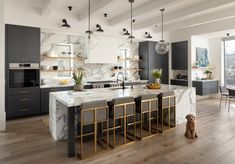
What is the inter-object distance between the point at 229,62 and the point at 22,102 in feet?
26.8

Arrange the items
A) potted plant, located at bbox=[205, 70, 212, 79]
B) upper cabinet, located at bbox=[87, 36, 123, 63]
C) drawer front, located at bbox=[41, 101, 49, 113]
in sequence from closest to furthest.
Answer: drawer front, located at bbox=[41, 101, 49, 113] < upper cabinet, located at bbox=[87, 36, 123, 63] < potted plant, located at bbox=[205, 70, 212, 79]

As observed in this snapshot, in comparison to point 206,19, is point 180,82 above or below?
below

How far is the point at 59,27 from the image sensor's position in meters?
5.45

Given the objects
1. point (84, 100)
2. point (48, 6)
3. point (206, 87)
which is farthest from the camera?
point (206, 87)

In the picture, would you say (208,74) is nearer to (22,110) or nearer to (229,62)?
(229,62)

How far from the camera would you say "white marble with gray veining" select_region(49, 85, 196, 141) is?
3.09 m

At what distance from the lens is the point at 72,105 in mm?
2719

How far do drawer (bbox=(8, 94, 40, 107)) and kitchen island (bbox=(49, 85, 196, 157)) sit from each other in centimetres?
153

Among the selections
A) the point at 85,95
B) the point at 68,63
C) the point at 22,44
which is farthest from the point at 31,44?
the point at 85,95

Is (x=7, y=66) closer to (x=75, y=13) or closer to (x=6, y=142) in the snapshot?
(x=6, y=142)

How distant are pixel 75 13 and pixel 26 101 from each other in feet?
10.0

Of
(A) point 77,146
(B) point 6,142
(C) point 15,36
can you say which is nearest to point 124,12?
(C) point 15,36

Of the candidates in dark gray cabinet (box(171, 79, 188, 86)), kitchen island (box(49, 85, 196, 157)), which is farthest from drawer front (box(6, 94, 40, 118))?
dark gray cabinet (box(171, 79, 188, 86))

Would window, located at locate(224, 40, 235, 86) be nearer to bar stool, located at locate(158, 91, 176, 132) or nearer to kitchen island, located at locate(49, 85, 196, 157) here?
kitchen island, located at locate(49, 85, 196, 157)
